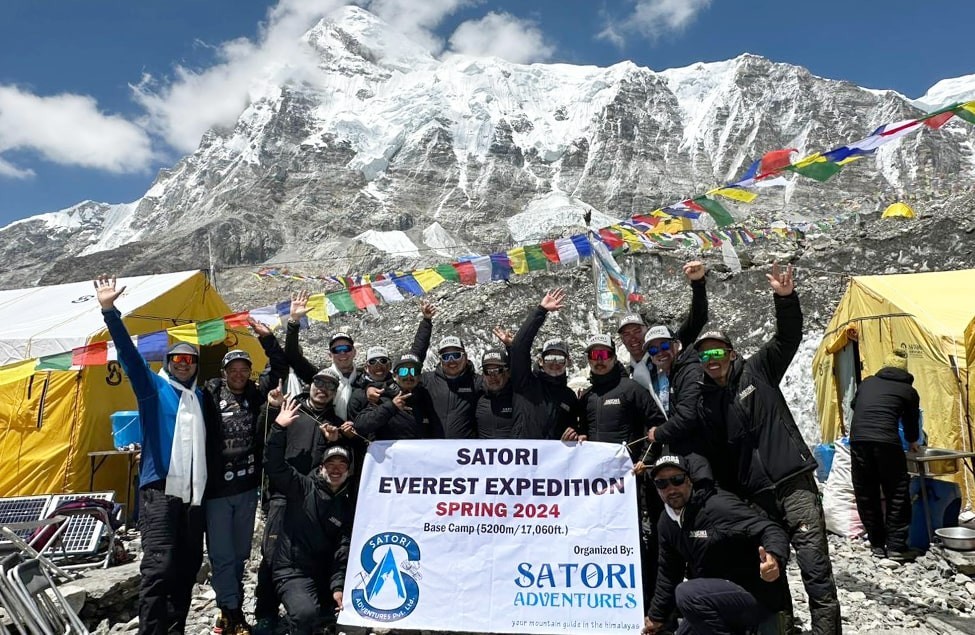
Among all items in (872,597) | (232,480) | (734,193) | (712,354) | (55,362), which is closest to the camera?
(712,354)

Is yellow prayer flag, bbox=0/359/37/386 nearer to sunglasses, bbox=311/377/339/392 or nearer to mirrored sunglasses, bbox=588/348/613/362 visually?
sunglasses, bbox=311/377/339/392

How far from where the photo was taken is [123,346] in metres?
4.22

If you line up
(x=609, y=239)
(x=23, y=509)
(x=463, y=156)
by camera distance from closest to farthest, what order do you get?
(x=23, y=509)
(x=609, y=239)
(x=463, y=156)

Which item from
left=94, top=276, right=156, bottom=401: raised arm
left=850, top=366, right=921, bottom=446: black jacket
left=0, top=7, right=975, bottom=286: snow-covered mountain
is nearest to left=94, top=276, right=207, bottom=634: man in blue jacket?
left=94, top=276, right=156, bottom=401: raised arm

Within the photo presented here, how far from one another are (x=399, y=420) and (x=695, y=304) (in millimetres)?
2516

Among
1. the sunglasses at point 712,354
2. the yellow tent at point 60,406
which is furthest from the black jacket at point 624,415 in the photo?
the yellow tent at point 60,406

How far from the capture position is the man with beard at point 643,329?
4.64 m

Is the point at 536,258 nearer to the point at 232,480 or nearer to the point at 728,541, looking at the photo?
the point at 232,480

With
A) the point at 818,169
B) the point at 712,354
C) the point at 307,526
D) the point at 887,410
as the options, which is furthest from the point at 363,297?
the point at 887,410

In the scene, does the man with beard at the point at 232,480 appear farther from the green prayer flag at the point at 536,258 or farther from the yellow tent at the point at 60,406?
the yellow tent at the point at 60,406

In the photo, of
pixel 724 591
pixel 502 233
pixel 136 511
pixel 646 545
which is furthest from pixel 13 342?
pixel 502 233

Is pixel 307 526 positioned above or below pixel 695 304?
below

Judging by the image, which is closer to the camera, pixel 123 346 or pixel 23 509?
pixel 123 346

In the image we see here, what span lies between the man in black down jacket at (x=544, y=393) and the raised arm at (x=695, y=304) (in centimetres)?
104
